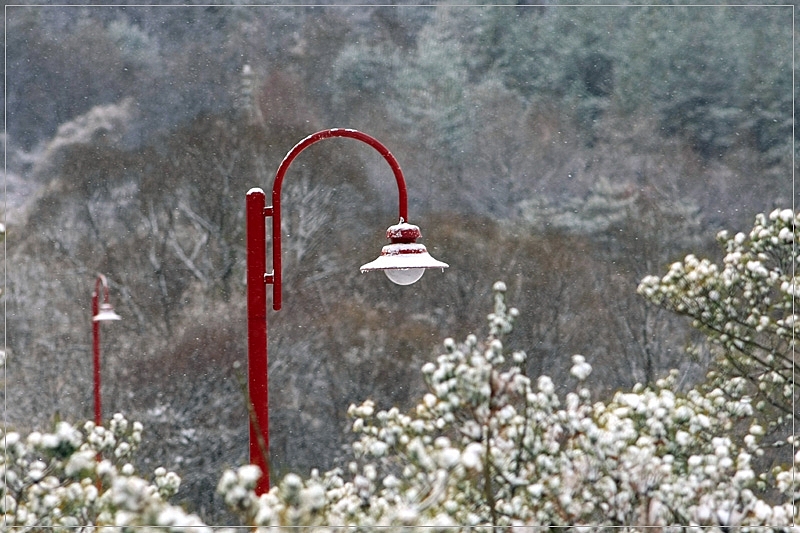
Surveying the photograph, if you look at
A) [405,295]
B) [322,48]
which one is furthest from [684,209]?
[322,48]

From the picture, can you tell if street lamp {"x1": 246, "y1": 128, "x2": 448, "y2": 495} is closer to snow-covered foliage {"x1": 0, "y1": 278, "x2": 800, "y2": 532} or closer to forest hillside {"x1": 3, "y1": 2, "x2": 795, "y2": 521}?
snow-covered foliage {"x1": 0, "y1": 278, "x2": 800, "y2": 532}

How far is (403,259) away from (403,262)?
15 mm

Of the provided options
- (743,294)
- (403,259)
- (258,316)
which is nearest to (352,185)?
(743,294)

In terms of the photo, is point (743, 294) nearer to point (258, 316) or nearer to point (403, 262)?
point (403, 262)

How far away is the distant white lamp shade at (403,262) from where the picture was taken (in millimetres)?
1908

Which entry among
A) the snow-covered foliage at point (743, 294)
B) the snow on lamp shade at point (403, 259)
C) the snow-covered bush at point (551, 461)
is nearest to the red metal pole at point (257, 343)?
the snow-covered bush at point (551, 461)

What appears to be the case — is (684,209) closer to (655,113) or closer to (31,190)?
(655,113)

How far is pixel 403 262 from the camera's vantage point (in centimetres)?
192

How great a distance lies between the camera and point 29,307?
748 centimetres

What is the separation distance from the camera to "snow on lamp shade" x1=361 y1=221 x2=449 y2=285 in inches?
75.2

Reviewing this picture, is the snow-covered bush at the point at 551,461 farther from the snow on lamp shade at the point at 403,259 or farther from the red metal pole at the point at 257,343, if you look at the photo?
the snow on lamp shade at the point at 403,259

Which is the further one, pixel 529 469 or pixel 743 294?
pixel 743 294

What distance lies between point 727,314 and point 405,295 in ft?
16.6

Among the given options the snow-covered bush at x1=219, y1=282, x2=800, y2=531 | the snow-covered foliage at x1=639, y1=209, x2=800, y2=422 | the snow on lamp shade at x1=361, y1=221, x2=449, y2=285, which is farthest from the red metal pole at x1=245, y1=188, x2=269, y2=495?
the snow-covered foliage at x1=639, y1=209, x2=800, y2=422
